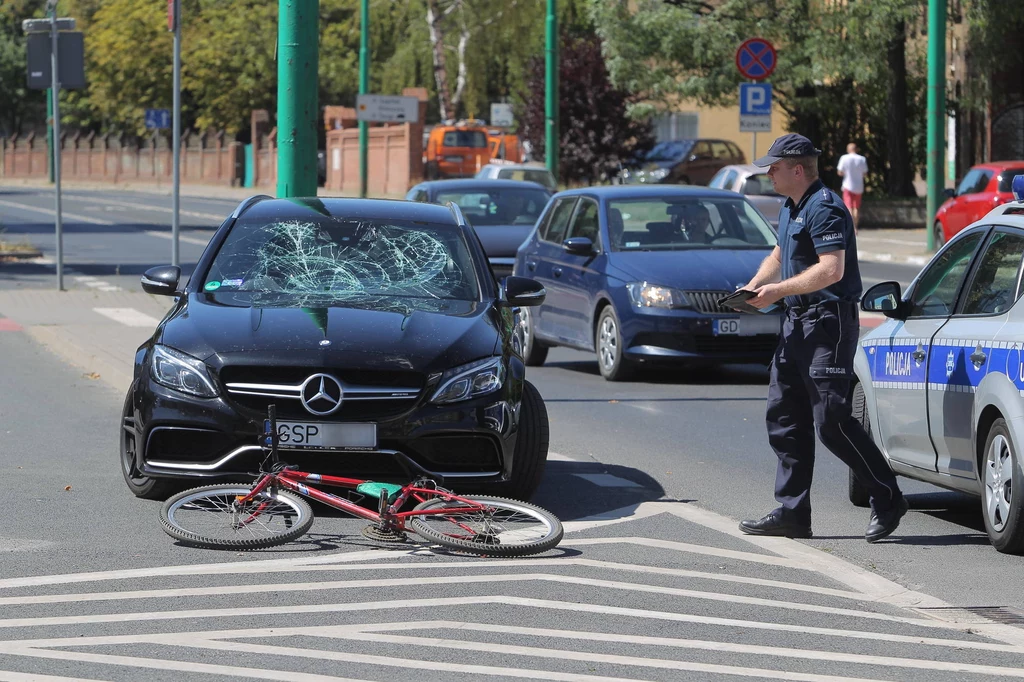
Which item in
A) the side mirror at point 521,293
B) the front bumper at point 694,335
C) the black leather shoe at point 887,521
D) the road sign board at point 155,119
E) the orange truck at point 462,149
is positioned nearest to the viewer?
the black leather shoe at point 887,521

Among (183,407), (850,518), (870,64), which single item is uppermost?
(870,64)

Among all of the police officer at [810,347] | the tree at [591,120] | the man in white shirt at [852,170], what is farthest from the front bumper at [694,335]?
the tree at [591,120]

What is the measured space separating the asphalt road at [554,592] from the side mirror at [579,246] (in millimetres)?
4317

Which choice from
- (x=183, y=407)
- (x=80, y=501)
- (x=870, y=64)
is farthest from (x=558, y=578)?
(x=870, y=64)

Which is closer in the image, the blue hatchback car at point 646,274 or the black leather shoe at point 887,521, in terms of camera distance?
the black leather shoe at point 887,521

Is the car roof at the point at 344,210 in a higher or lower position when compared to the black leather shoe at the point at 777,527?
higher

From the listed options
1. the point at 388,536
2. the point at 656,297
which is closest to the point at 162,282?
the point at 388,536

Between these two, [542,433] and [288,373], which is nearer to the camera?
[288,373]

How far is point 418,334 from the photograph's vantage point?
8.02 meters

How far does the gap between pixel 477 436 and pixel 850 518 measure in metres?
1.83

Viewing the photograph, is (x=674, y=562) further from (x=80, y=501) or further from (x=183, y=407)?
(x=80, y=501)

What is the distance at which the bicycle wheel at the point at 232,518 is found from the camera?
718 centimetres

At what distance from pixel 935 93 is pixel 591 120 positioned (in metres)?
22.1

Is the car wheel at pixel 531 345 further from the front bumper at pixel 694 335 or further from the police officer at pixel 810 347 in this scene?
the police officer at pixel 810 347
